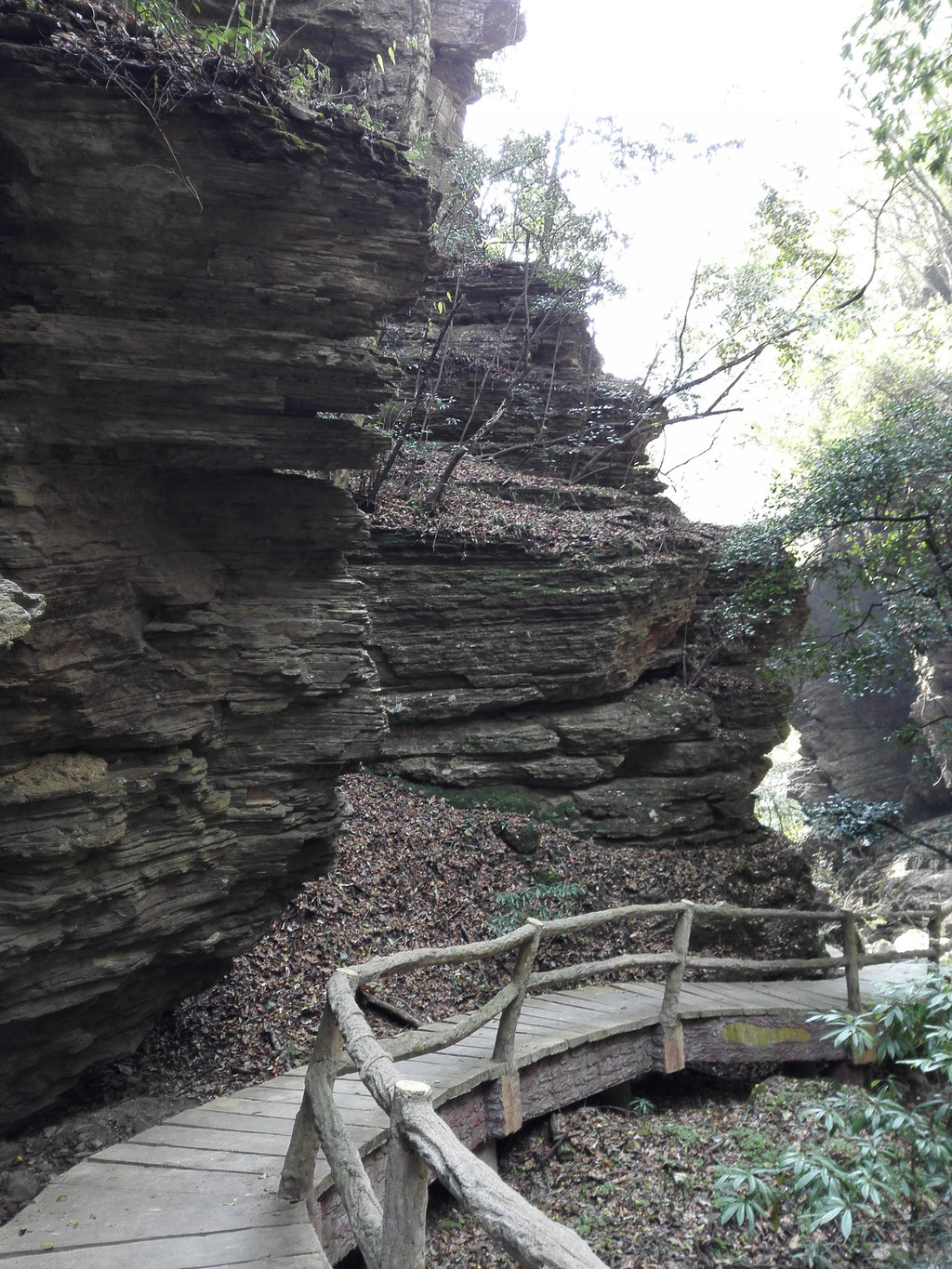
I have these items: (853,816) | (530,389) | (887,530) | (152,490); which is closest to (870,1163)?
(152,490)

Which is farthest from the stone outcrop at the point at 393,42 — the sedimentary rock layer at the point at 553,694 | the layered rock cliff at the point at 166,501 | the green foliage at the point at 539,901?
the green foliage at the point at 539,901

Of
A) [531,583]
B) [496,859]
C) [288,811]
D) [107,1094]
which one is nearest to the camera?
[107,1094]

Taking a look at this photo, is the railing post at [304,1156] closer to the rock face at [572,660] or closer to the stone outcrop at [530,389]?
the rock face at [572,660]


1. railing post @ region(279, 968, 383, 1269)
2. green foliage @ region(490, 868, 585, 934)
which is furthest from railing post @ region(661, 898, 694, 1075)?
railing post @ region(279, 968, 383, 1269)

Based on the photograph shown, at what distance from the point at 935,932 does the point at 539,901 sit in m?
4.83

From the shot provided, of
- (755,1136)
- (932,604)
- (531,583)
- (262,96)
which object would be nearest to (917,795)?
(932,604)

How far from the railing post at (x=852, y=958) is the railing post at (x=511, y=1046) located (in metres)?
4.26

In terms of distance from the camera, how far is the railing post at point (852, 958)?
784 cm

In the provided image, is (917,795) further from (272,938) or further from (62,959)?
(62,959)

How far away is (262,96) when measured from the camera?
406 cm

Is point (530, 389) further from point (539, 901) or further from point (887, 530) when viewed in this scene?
point (539, 901)

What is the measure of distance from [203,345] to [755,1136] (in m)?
6.69

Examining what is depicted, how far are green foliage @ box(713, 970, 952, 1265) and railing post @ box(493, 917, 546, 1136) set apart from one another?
4.54 feet

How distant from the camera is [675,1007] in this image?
6844 mm
